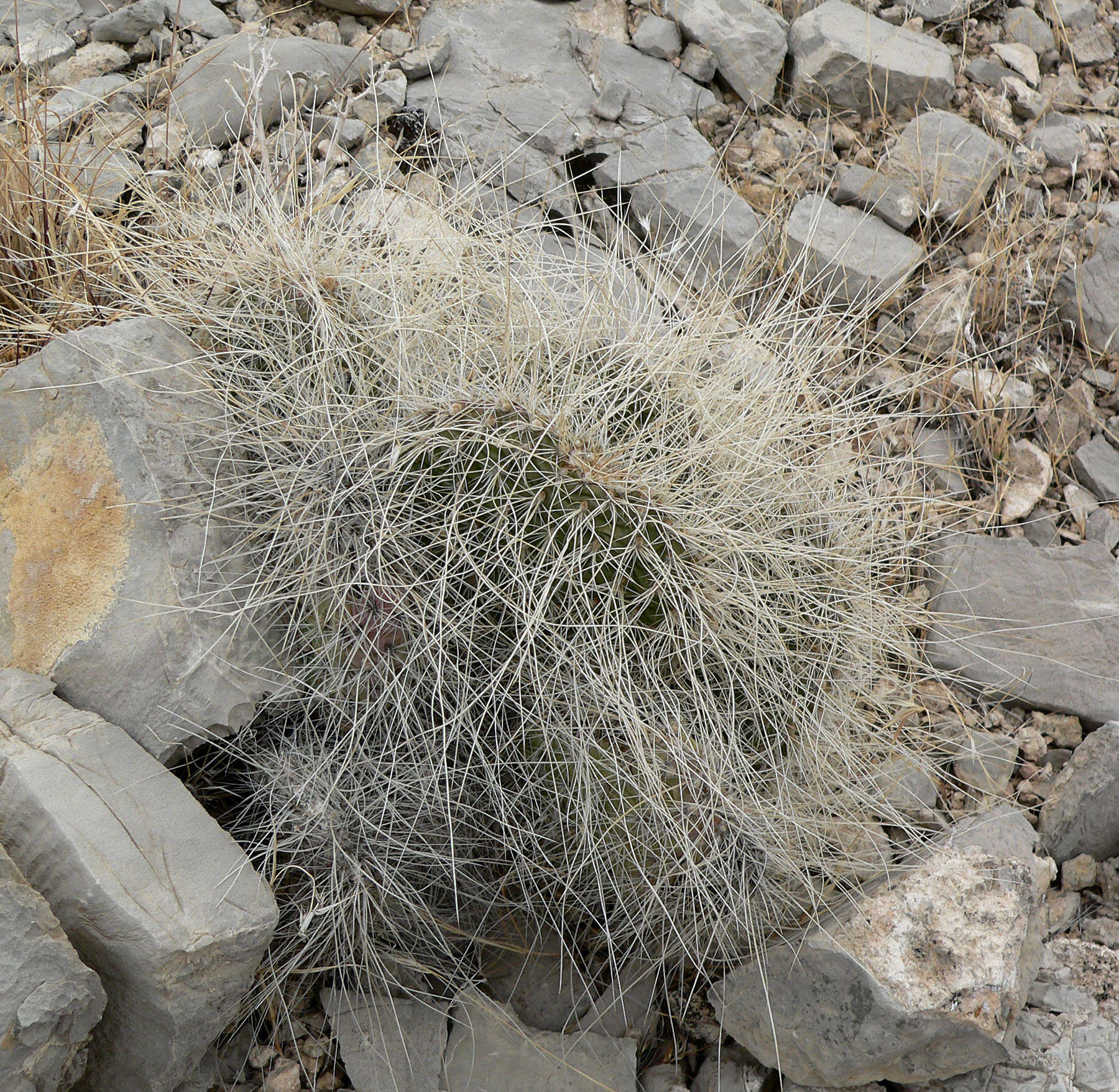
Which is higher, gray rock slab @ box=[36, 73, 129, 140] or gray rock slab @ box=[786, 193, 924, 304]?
gray rock slab @ box=[36, 73, 129, 140]

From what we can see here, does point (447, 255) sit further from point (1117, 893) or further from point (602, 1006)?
point (1117, 893)

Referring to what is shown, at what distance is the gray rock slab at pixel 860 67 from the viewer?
10.4 ft

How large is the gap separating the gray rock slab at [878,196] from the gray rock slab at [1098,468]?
0.84 m

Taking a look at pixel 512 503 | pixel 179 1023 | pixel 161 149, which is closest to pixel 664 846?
pixel 512 503

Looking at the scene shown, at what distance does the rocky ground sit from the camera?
172 cm

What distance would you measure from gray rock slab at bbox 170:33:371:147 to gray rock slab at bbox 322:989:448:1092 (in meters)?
2.10

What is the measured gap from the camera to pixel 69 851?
1628 mm

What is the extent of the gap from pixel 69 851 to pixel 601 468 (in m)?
1.10

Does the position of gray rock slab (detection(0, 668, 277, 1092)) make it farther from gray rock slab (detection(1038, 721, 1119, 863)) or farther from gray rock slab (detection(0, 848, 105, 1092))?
gray rock slab (detection(1038, 721, 1119, 863))

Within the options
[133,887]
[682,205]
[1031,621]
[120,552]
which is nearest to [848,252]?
[682,205]

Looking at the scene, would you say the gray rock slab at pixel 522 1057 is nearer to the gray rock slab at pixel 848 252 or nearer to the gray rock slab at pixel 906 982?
the gray rock slab at pixel 906 982

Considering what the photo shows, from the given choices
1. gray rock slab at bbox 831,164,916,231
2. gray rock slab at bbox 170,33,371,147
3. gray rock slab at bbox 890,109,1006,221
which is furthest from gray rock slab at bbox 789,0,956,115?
gray rock slab at bbox 170,33,371,147

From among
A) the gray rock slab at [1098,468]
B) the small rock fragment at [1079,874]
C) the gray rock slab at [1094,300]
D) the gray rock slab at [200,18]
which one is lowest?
the small rock fragment at [1079,874]

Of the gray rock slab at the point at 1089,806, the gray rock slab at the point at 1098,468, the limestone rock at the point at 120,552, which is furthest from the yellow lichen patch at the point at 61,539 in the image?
the gray rock slab at the point at 1098,468
